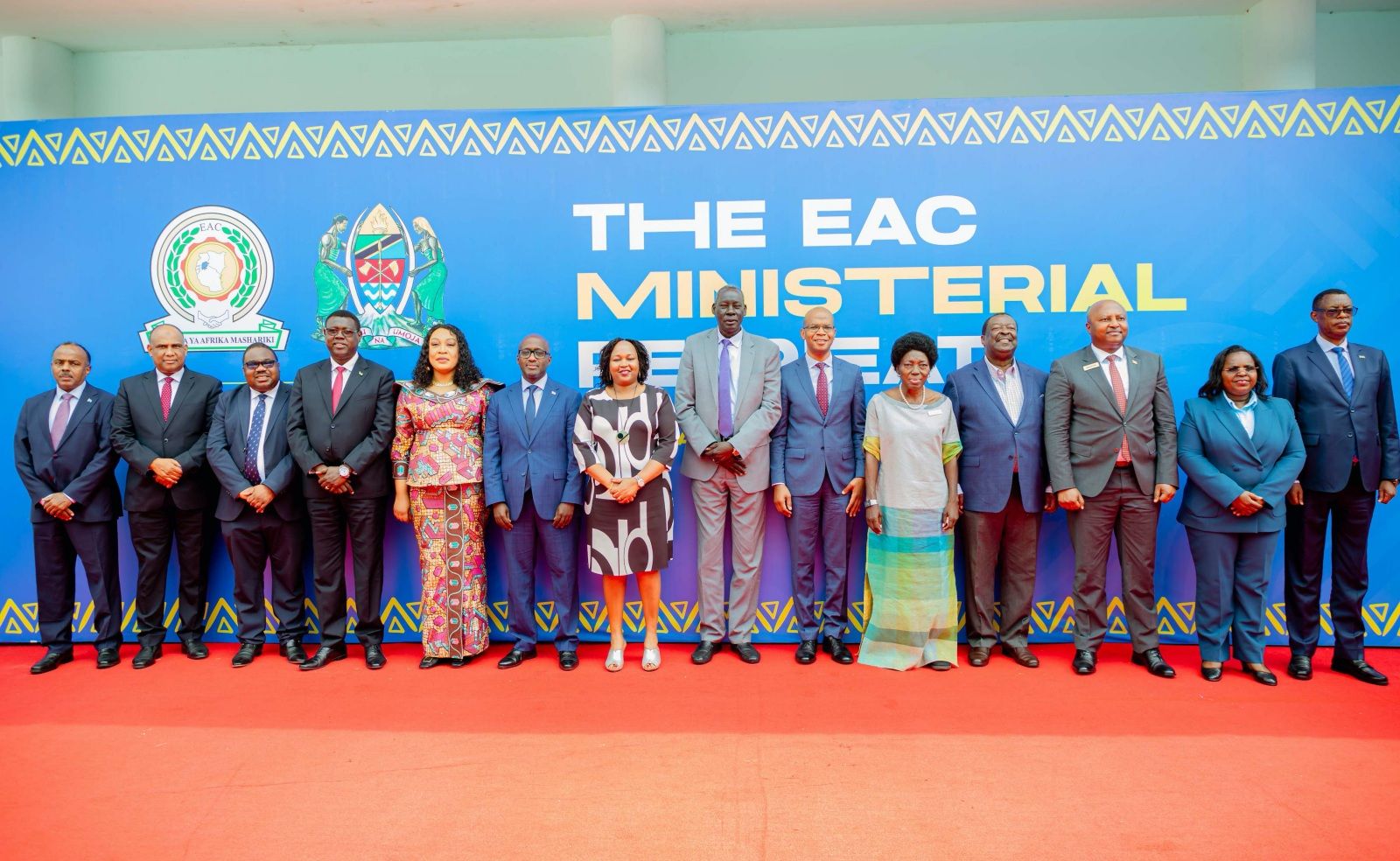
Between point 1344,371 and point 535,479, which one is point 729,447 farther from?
point 1344,371

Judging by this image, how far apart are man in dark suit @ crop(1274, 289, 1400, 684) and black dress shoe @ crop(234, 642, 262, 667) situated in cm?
574

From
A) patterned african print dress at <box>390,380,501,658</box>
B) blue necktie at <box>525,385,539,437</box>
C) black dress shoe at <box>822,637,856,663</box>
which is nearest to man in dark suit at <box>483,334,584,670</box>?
blue necktie at <box>525,385,539,437</box>

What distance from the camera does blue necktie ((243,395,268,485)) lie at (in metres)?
4.51

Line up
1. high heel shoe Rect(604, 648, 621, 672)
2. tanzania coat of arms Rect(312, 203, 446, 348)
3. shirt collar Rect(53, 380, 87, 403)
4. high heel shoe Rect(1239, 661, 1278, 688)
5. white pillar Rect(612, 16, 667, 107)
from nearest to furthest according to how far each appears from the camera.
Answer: high heel shoe Rect(1239, 661, 1278, 688), high heel shoe Rect(604, 648, 621, 672), shirt collar Rect(53, 380, 87, 403), tanzania coat of arms Rect(312, 203, 446, 348), white pillar Rect(612, 16, 667, 107)

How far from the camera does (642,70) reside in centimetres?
609

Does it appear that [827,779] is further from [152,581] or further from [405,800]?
[152,581]

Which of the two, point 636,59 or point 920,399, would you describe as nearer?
point 920,399

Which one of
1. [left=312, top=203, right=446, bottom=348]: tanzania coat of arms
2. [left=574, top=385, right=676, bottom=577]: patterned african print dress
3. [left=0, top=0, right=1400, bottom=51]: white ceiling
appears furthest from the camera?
[left=0, top=0, right=1400, bottom=51]: white ceiling

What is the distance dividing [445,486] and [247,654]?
155cm

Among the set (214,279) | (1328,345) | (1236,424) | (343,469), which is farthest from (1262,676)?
(214,279)

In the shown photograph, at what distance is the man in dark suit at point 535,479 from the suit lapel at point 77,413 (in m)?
2.35

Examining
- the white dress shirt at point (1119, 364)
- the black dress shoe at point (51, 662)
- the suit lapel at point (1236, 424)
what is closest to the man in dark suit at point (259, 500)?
the black dress shoe at point (51, 662)

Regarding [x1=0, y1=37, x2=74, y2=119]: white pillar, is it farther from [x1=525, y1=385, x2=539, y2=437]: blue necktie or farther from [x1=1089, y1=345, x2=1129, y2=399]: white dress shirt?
[x1=1089, y1=345, x2=1129, y2=399]: white dress shirt

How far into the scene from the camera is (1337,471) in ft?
13.6
